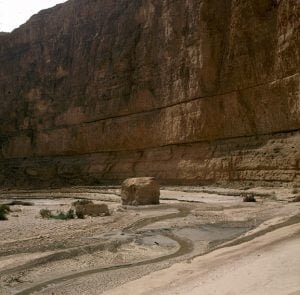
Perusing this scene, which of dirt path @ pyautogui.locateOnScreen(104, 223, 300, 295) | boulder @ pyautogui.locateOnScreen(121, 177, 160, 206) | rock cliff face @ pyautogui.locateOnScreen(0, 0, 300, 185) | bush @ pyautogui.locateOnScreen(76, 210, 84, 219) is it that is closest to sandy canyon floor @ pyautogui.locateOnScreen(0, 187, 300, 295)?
dirt path @ pyautogui.locateOnScreen(104, 223, 300, 295)

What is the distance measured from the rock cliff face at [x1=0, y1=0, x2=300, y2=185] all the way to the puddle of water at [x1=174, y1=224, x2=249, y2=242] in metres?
11.9

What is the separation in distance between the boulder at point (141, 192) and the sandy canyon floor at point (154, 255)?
16.0ft

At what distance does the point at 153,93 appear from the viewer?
37.3 meters

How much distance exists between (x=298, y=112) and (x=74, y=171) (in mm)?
26697

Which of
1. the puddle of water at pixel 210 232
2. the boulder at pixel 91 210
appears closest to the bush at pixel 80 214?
the boulder at pixel 91 210

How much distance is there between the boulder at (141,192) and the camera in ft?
71.2

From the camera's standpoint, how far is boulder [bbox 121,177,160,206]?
21.7 metres

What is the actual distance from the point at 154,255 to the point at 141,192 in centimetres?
1200

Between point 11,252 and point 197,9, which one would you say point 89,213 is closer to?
point 11,252

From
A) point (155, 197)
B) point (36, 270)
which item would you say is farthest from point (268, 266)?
point (155, 197)

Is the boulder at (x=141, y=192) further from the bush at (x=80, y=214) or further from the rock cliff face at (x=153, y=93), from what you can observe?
the rock cliff face at (x=153, y=93)

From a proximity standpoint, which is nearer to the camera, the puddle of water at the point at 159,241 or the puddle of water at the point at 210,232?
the puddle of water at the point at 159,241

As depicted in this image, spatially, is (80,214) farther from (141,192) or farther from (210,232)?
(210,232)

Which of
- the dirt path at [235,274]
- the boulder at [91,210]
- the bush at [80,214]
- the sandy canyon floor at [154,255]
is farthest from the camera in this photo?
the boulder at [91,210]
